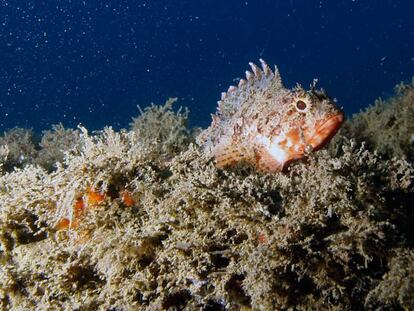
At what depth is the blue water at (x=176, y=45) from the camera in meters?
99.6

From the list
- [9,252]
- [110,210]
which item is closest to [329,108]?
[110,210]

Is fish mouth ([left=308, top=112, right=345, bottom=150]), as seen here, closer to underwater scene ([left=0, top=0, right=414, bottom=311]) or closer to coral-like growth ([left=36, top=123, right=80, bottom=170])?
underwater scene ([left=0, top=0, right=414, bottom=311])

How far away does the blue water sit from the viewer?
327 feet

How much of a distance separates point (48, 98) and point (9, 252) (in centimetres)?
10324

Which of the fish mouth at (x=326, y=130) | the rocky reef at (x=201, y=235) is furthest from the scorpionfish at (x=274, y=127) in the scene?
the rocky reef at (x=201, y=235)

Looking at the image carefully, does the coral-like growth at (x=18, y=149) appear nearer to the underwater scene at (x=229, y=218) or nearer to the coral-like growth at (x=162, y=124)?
the coral-like growth at (x=162, y=124)

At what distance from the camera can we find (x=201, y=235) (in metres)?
2.34

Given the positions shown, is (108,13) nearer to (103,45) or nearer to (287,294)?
(103,45)

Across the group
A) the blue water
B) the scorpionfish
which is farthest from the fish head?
the blue water

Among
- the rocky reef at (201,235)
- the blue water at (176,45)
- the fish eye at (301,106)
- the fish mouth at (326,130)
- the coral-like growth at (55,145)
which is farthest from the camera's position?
the blue water at (176,45)

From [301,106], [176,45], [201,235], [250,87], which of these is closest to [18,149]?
[250,87]

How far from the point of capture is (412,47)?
330ft

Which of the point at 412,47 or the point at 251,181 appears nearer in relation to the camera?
the point at 251,181

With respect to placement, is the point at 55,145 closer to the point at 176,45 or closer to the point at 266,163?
the point at 266,163
